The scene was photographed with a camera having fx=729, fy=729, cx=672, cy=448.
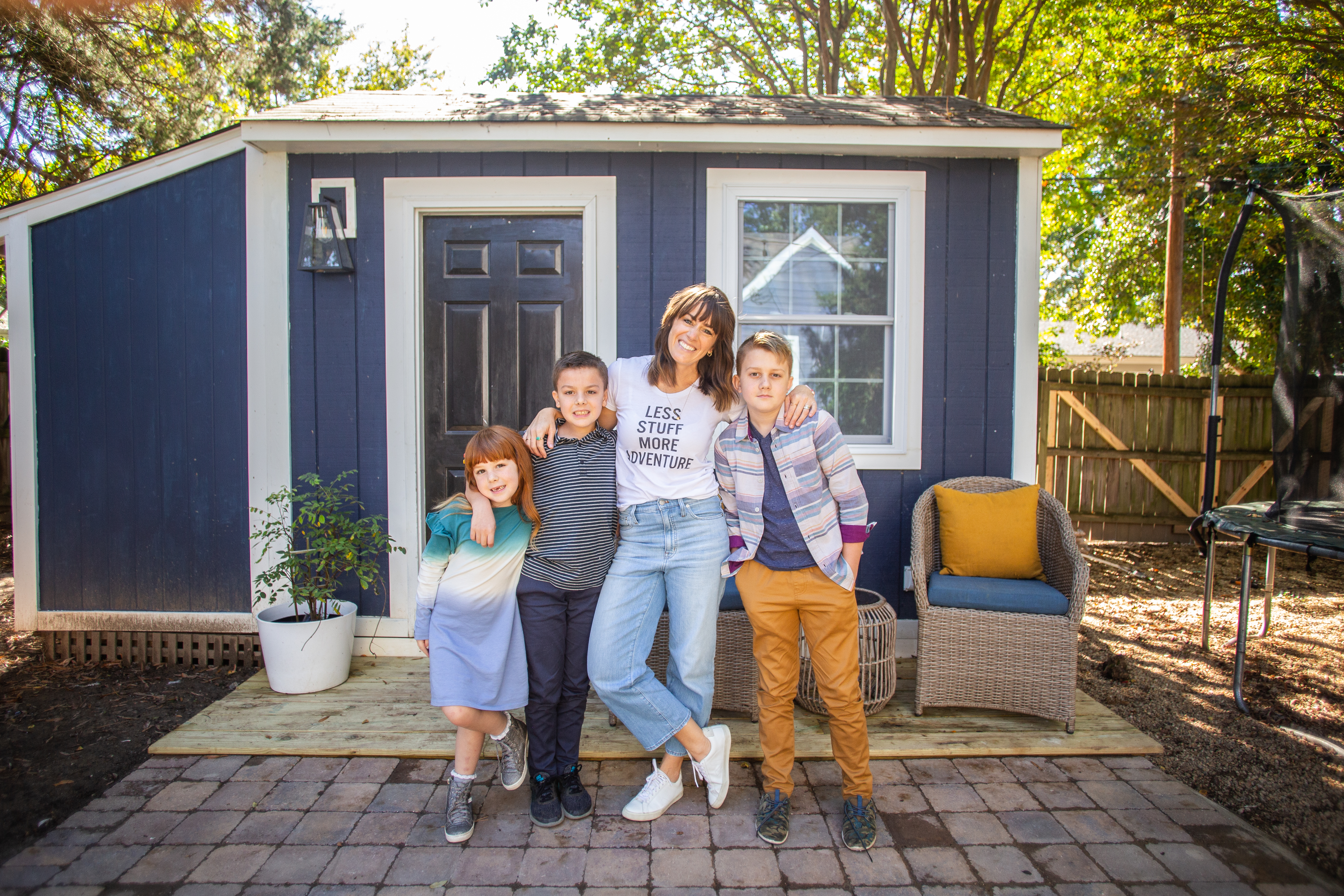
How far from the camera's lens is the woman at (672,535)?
224 centimetres

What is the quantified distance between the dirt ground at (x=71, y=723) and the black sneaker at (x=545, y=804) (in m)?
1.50

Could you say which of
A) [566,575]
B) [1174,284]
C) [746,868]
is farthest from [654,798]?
[1174,284]

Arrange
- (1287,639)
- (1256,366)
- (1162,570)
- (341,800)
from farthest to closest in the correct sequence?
1. (1256,366)
2. (1162,570)
3. (1287,639)
4. (341,800)

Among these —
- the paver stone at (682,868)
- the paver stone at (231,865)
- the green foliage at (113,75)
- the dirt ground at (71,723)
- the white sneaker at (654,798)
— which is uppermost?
the green foliage at (113,75)

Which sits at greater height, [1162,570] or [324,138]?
[324,138]

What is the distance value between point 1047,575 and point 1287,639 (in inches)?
81.7

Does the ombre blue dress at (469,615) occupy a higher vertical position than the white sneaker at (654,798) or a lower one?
higher

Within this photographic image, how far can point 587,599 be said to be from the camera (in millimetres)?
2344

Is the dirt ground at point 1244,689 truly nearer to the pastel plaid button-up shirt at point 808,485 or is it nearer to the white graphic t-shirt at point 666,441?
the pastel plaid button-up shirt at point 808,485

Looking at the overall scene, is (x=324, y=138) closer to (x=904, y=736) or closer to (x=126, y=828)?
(x=126, y=828)

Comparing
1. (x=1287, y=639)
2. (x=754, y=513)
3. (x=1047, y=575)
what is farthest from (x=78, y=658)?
(x=1287, y=639)

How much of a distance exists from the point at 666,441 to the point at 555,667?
2.61ft

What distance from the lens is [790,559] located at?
2270 millimetres

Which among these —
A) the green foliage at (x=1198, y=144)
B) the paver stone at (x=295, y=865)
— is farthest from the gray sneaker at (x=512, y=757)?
the green foliage at (x=1198, y=144)
